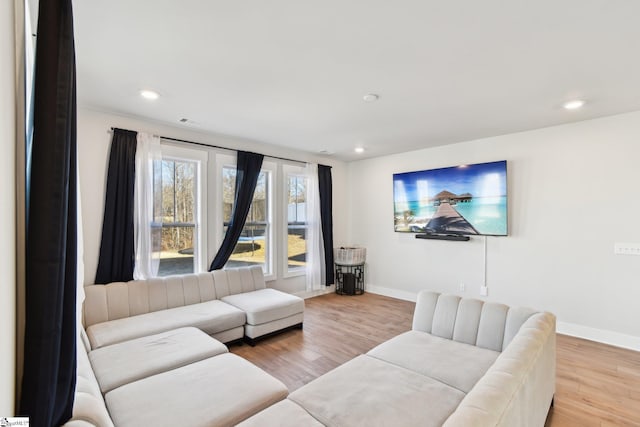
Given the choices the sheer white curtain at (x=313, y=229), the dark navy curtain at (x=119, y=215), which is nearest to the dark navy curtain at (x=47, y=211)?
the dark navy curtain at (x=119, y=215)

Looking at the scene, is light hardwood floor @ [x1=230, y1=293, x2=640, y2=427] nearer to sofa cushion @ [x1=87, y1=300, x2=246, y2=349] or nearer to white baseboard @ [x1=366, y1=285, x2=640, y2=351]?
white baseboard @ [x1=366, y1=285, x2=640, y2=351]

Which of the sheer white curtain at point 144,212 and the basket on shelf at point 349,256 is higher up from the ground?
the sheer white curtain at point 144,212

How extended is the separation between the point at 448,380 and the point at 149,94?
318 centimetres

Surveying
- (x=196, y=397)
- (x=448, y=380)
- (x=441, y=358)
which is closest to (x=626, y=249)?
(x=441, y=358)

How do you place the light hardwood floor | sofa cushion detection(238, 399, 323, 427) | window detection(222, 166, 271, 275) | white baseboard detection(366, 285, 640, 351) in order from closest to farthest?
sofa cushion detection(238, 399, 323, 427) < the light hardwood floor < white baseboard detection(366, 285, 640, 351) < window detection(222, 166, 271, 275)

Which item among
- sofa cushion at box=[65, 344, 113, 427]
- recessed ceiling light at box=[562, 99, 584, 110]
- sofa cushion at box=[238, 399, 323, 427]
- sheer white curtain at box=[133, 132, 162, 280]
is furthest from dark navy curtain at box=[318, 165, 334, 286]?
sofa cushion at box=[65, 344, 113, 427]

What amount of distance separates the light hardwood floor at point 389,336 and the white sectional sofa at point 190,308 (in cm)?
27

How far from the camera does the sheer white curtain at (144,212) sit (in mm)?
3301

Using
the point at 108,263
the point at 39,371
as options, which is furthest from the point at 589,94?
the point at 108,263

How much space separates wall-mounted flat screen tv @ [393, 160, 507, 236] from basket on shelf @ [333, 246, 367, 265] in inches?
33.2

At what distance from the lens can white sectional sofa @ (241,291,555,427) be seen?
1.19m

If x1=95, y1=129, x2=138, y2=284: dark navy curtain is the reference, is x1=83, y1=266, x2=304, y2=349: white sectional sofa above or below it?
below

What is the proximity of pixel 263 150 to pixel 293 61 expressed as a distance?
246 centimetres

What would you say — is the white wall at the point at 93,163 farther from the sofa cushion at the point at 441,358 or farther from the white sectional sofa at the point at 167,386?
the sofa cushion at the point at 441,358
